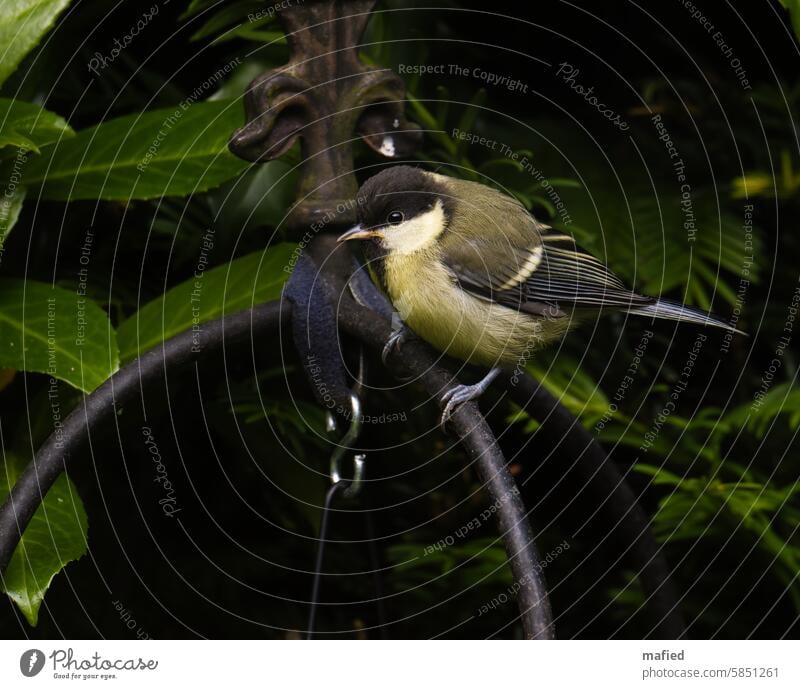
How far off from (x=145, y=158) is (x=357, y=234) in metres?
0.26

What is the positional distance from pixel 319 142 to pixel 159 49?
39 cm

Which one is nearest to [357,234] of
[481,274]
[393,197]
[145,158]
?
[393,197]

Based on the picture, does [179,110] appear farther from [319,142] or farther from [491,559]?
[491,559]

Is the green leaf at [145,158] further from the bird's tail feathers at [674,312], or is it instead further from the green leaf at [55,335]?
the bird's tail feathers at [674,312]

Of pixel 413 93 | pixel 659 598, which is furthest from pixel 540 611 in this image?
pixel 413 93

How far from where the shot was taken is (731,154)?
114cm

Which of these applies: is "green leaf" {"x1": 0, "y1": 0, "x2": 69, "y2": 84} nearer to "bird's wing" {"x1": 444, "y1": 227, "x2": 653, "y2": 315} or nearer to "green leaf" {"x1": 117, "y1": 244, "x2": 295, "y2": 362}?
"green leaf" {"x1": 117, "y1": 244, "x2": 295, "y2": 362}

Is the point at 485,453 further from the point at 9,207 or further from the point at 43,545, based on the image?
the point at 9,207

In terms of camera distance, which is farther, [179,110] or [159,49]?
[159,49]

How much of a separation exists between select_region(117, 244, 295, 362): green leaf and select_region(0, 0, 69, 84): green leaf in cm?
23

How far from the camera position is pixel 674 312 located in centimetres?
88

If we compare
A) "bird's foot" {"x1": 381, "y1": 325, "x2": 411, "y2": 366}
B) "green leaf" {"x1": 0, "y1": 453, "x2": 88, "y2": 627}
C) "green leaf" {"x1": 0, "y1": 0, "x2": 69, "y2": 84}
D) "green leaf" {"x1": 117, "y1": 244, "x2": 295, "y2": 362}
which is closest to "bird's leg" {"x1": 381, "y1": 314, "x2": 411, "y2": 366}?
"bird's foot" {"x1": 381, "y1": 325, "x2": 411, "y2": 366}

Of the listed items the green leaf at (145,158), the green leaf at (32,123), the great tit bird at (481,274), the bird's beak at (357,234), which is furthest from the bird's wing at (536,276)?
the green leaf at (32,123)

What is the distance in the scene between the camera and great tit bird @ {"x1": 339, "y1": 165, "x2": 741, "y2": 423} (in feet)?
2.74
